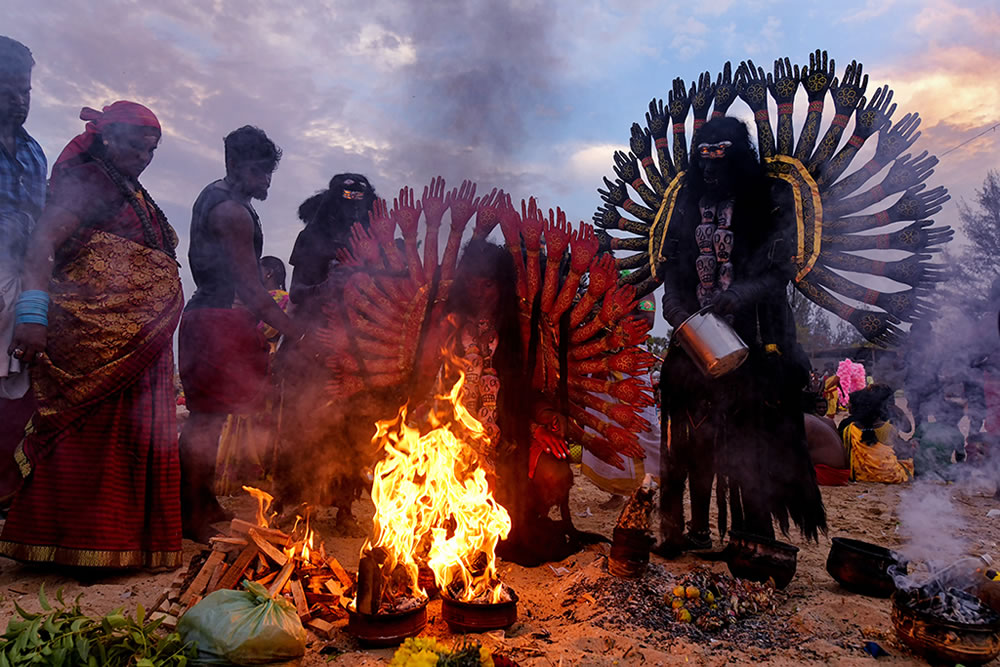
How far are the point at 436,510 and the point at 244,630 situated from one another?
3.67ft

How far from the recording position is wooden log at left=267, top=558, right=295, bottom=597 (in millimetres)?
2706

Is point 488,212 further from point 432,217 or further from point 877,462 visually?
point 877,462

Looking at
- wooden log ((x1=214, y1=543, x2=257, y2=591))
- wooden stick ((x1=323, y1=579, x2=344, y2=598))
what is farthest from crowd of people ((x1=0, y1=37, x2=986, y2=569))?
wooden stick ((x1=323, y1=579, x2=344, y2=598))

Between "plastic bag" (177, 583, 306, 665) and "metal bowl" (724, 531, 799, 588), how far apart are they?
2.44 m

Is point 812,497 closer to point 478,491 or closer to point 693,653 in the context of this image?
point 693,653

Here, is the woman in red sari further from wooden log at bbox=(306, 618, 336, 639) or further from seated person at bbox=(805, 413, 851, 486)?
seated person at bbox=(805, 413, 851, 486)

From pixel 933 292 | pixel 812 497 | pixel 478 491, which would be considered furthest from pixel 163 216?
pixel 933 292

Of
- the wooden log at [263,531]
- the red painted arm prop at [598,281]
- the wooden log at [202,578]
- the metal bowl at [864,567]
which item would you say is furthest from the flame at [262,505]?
the metal bowl at [864,567]

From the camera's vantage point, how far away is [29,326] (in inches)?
112

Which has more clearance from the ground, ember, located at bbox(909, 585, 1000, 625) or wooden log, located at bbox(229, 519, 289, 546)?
wooden log, located at bbox(229, 519, 289, 546)

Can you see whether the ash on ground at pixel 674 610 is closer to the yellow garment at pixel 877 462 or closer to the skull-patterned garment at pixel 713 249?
the skull-patterned garment at pixel 713 249

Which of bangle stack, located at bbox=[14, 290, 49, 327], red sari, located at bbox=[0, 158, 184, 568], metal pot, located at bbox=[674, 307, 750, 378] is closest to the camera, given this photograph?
bangle stack, located at bbox=[14, 290, 49, 327]

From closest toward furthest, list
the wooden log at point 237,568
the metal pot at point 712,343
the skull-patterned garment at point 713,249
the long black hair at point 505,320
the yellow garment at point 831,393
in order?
the wooden log at point 237,568
the metal pot at point 712,343
the long black hair at point 505,320
the skull-patterned garment at point 713,249
the yellow garment at point 831,393

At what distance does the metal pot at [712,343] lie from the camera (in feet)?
10.7
